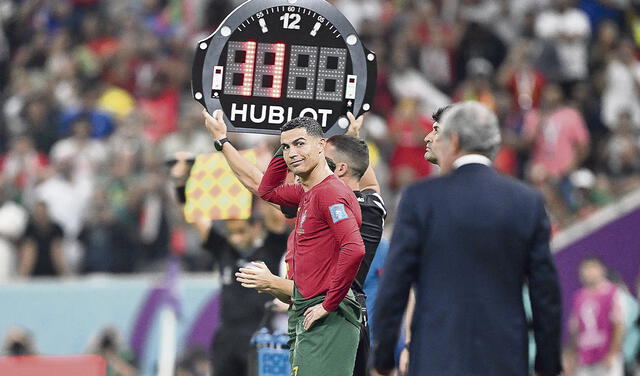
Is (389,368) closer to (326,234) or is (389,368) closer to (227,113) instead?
(326,234)

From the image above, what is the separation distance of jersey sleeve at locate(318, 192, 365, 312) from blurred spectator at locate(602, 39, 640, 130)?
1239cm

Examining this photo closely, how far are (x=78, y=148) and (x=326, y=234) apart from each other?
11.3 meters

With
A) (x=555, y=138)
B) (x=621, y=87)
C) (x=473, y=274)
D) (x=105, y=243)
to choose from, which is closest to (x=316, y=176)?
(x=473, y=274)

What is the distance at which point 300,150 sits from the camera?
7.85m

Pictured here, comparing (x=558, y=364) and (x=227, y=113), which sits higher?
(x=227, y=113)

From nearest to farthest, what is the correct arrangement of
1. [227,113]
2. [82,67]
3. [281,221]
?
[227,113] < [281,221] < [82,67]

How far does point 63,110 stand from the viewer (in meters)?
19.6

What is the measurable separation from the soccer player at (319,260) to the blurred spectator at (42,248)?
9.90m

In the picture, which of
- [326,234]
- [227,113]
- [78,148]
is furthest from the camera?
[78,148]

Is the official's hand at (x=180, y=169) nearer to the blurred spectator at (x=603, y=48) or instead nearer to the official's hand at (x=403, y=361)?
the official's hand at (x=403, y=361)

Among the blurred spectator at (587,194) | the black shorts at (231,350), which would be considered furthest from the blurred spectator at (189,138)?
the black shorts at (231,350)

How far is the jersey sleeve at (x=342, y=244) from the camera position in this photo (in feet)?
25.0

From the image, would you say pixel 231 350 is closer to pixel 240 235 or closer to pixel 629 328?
pixel 240 235

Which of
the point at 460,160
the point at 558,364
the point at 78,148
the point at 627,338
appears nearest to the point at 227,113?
the point at 460,160
